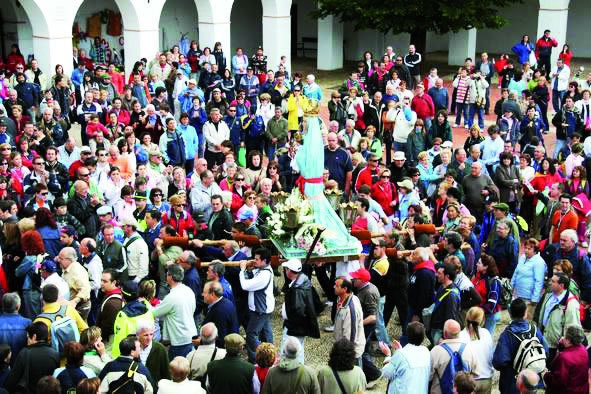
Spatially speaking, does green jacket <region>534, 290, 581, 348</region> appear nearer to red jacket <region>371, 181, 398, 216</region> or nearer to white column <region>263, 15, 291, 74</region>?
red jacket <region>371, 181, 398, 216</region>

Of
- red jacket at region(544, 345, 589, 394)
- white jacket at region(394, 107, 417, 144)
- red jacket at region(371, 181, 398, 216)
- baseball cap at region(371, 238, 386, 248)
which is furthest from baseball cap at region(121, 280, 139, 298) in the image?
→ white jacket at region(394, 107, 417, 144)

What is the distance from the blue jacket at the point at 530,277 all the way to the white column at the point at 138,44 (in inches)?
630

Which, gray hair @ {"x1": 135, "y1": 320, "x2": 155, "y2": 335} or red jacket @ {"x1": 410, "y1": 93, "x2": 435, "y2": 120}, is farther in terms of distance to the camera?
red jacket @ {"x1": 410, "y1": 93, "x2": 435, "y2": 120}

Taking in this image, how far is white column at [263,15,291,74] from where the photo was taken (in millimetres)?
28219

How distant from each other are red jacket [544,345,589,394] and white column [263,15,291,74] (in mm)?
20934

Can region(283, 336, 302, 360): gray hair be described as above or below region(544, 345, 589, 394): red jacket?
above

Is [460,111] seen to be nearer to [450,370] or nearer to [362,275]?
[362,275]

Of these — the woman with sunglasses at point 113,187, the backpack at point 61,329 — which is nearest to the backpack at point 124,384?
the backpack at point 61,329

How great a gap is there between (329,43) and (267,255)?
22238 mm

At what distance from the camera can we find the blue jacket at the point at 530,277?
1057 cm

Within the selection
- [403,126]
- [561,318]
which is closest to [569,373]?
[561,318]

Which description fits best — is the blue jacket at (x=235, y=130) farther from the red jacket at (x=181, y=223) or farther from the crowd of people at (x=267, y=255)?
the red jacket at (x=181, y=223)

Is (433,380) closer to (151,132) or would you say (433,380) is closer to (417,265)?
(417,265)

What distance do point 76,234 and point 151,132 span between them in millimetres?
5090
